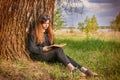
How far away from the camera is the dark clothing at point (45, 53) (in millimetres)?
2212

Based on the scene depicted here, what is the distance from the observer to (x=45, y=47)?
87.4 inches

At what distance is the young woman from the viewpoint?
2.20 metres

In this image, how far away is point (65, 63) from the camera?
2236 millimetres

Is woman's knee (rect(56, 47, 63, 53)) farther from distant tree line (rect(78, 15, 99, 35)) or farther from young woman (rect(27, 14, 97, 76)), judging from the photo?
distant tree line (rect(78, 15, 99, 35))

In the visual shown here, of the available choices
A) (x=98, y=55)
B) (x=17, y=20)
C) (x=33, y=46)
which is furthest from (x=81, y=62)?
(x=17, y=20)

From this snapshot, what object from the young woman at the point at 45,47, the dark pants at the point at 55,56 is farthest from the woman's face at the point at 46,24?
the dark pants at the point at 55,56

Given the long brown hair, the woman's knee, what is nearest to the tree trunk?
the long brown hair

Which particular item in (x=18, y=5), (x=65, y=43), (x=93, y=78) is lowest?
(x=93, y=78)

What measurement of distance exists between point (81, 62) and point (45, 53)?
0.16m

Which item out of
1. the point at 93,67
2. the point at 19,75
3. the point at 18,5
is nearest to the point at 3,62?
the point at 19,75

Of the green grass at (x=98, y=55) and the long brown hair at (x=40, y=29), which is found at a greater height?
the long brown hair at (x=40, y=29)

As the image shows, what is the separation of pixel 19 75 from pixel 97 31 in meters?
0.39

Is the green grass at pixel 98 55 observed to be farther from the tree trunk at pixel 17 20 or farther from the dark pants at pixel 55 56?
the tree trunk at pixel 17 20

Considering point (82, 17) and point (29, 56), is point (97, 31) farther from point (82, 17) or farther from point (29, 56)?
point (29, 56)
